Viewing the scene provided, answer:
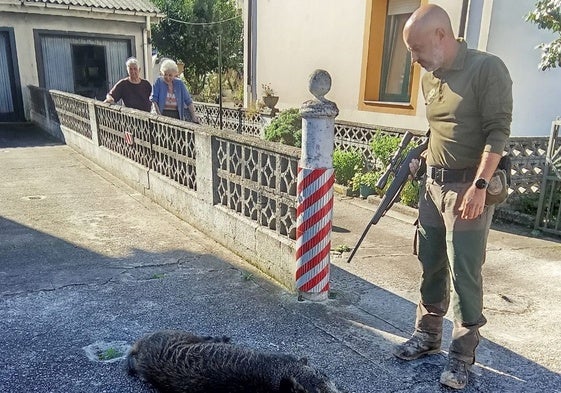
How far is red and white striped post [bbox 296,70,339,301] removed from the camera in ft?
11.5

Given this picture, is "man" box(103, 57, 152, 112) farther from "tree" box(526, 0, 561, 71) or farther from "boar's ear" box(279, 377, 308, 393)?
"boar's ear" box(279, 377, 308, 393)

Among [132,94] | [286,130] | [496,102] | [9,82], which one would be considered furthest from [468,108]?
[9,82]

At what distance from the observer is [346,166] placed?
8062mm

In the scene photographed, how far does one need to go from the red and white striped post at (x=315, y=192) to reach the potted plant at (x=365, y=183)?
387cm

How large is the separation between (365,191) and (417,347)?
15.2ft

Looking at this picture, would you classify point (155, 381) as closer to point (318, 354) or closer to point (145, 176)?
point (318, 354)

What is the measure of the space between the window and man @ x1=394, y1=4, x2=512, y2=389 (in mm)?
6185

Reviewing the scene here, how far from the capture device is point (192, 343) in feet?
9.64

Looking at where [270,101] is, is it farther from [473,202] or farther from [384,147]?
[473,202]

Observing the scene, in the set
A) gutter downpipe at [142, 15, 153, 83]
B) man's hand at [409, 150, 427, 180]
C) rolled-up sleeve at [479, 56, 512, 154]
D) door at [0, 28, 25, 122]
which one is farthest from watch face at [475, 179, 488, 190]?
door at [0, 28, 25, 122]

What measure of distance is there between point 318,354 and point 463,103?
192cm

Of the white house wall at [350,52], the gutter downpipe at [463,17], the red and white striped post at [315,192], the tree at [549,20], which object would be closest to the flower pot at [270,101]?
the white house wall at [350,52]

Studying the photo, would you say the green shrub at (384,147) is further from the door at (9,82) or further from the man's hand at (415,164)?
the door at (9,82)

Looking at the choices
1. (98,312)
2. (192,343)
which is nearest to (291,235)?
(192,343)
